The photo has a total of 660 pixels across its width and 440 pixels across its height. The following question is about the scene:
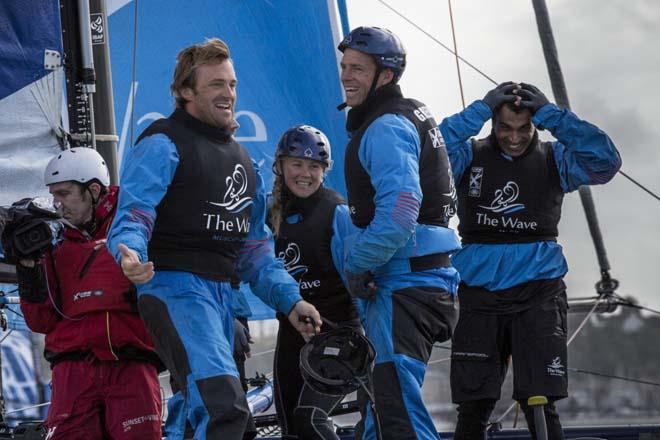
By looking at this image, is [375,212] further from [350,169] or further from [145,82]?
[145,82]

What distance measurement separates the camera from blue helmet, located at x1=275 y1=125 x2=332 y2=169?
687cm

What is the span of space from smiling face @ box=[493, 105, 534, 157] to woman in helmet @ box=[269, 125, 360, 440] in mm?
765

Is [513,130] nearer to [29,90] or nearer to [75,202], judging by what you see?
[75,202]

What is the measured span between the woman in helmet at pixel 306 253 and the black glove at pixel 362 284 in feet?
3.18

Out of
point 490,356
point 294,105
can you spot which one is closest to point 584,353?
point 294,105

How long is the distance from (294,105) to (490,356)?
363 cm

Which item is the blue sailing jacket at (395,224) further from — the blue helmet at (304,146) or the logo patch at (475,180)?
the blue helmet at (304,146)

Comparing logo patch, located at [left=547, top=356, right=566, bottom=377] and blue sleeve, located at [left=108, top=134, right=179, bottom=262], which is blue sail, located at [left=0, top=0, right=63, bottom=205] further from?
logo patch, located at [left=547, top=356, right=566, bottom=377]

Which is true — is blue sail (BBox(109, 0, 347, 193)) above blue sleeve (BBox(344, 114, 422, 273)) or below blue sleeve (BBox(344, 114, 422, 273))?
above

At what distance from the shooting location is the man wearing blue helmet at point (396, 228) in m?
5.38

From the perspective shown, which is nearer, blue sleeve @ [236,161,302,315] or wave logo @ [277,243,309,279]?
blue sleeve @ [236,161,302,315]

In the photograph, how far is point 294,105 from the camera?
9.66 m

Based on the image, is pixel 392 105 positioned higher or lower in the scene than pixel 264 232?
higher

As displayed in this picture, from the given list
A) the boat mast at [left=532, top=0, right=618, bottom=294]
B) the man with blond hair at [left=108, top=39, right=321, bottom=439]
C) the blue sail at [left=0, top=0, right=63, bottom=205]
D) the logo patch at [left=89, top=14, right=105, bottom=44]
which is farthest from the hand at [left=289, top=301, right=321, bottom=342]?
the boat mast at [left=532, top=0, right=618, bottom=294]
